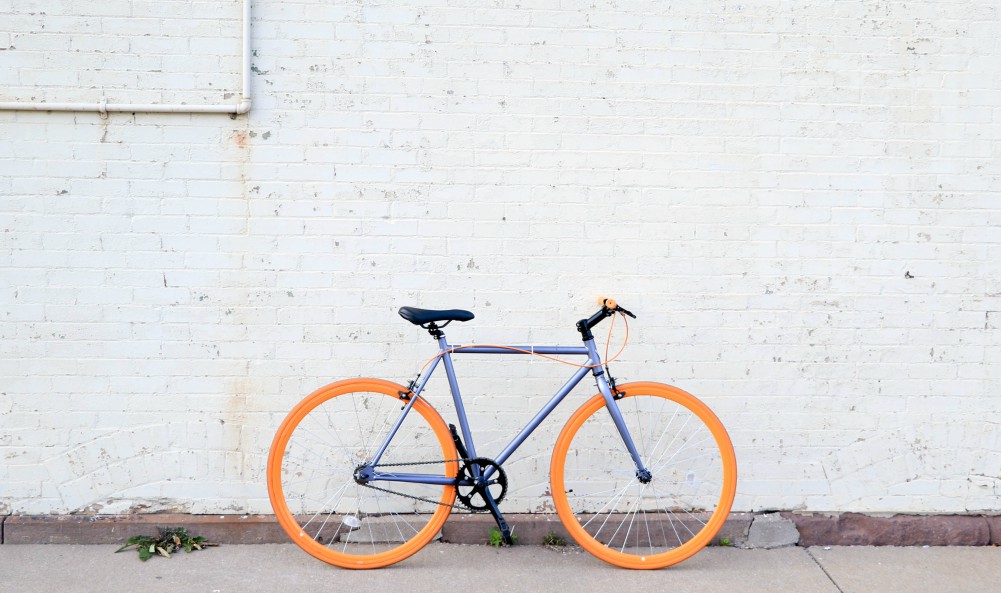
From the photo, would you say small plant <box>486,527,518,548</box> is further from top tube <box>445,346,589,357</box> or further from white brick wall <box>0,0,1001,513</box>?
top tube <box>445,346,589,357</box>

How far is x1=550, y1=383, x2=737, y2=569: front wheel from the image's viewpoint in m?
4.12

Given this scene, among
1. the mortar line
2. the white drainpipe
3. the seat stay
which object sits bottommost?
the mortar line

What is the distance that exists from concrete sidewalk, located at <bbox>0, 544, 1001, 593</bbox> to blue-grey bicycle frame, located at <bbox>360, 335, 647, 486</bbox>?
43 centimetres

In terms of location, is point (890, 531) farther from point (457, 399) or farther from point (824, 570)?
point (457, 399)

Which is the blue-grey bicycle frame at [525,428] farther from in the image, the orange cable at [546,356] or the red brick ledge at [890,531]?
the red brick ledge at [890,531]

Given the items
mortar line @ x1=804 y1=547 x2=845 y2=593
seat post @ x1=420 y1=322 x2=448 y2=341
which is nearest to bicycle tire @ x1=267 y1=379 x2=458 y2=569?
seat post @ x1=420 y1=322 x2=448 y2=341

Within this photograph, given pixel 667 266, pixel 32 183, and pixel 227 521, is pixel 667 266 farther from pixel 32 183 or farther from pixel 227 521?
pixel 32 183

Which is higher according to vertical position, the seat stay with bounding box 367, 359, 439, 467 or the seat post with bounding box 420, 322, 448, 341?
the seat post with bounding box 420, 322, 448, 341

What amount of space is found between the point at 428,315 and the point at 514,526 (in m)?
1.17

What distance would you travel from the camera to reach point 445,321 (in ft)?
12.9

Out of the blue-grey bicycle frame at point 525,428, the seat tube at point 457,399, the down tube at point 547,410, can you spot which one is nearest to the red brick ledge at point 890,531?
the blue-grey bicycle frame at point 525,428

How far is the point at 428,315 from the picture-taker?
368cm

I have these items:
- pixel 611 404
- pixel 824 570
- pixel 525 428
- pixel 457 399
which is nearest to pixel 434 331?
pixel 457 399

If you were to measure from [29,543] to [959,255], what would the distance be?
183 inches
